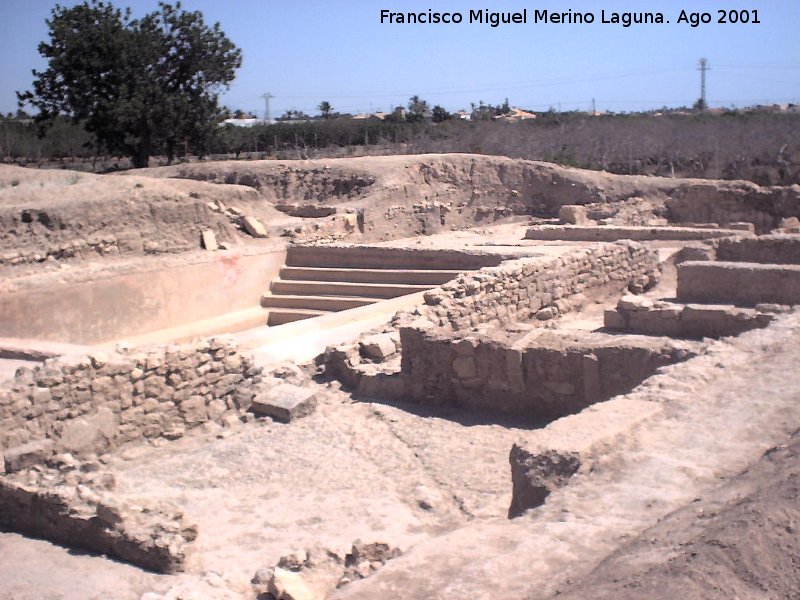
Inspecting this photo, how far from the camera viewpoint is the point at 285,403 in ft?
25.5

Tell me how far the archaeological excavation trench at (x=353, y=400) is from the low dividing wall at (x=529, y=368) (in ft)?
0.07

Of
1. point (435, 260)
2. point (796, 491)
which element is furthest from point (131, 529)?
point (435, 260)

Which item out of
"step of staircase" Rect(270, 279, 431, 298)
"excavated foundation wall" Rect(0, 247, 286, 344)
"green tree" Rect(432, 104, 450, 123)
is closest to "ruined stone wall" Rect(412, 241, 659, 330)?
"step of staircase" Rect(270, 279, 431, 298)

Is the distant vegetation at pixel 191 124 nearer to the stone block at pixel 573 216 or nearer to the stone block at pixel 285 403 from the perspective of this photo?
the stone block at pixel 573 216

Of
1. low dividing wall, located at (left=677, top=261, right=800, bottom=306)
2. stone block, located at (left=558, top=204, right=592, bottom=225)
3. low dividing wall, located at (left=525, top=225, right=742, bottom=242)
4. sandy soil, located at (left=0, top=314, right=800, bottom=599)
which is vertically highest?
stone block, located at (left=558, top=204, right=592, bottom=225)

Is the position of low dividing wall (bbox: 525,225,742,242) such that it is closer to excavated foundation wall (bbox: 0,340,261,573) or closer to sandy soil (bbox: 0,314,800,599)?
sandy soil (bbox: 0,314,800,599)

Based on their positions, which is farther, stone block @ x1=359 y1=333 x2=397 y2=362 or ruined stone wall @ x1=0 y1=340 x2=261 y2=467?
stone block @ x1=359 y1=333 x2=397 y2=362

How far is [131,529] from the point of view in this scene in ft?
16.2

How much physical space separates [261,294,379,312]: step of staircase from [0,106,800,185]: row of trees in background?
616 inches

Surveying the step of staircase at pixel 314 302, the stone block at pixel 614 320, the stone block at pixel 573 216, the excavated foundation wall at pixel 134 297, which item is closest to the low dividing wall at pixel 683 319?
the stone block at pixel 614 320

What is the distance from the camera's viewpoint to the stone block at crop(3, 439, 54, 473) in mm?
5969

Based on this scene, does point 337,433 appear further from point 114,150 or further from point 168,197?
point 114,150

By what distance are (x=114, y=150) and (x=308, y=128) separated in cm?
1877

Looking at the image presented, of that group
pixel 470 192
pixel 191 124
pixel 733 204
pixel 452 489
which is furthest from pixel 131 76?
pixel 452 489
